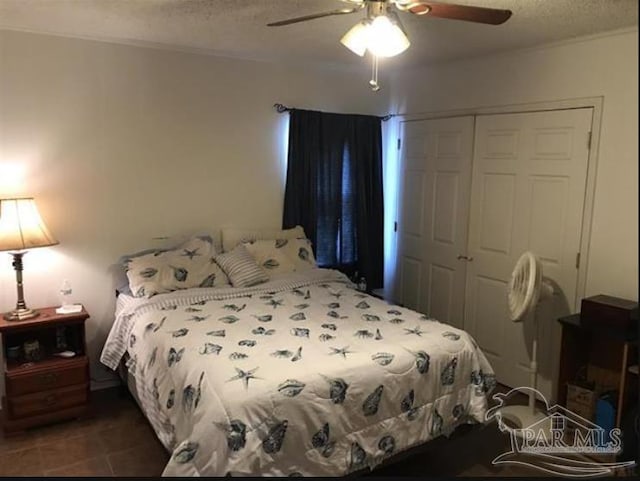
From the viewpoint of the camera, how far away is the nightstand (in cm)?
281

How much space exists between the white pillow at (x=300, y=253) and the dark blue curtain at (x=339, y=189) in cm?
24

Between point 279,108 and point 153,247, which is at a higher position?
point 279,108

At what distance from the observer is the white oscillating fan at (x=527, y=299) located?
9.61 feet

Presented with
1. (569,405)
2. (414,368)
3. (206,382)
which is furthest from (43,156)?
(569,405)

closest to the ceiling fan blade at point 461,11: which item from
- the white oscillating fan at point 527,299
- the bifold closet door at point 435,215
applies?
the white oscillating fan at point 527,299

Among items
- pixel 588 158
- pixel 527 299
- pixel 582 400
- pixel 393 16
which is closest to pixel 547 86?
pixel 588 158

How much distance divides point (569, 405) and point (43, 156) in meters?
3.56

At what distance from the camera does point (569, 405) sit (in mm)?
3016

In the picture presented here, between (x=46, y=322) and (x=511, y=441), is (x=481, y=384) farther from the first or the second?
(x=46, y=322)

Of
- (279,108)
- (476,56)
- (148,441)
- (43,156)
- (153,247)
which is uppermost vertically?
(476,56)

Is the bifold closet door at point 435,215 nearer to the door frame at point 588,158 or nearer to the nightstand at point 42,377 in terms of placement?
the door frame at point 588,158

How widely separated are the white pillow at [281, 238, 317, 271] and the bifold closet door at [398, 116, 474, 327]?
0.97 meters

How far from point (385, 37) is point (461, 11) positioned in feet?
1.02

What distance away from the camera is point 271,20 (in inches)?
108
